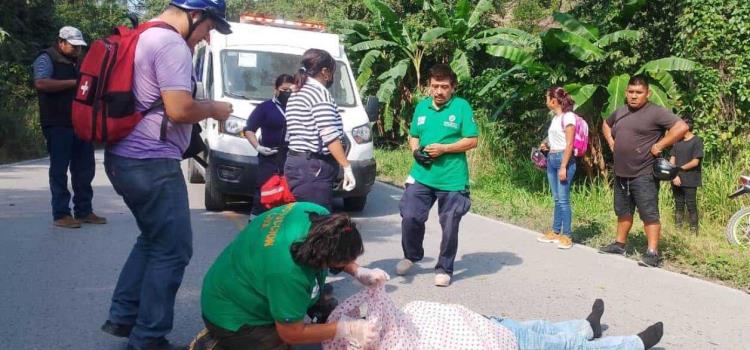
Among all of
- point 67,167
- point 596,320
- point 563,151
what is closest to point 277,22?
point 67,167

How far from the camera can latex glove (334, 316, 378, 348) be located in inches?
127

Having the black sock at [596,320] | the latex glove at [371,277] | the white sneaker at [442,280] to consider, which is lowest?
the white sneaker at [442,280]

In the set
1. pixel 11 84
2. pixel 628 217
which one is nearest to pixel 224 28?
pixel 628 217

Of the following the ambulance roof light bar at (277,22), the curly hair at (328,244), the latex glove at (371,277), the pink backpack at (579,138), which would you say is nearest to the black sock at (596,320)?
the latex glove at (371,277)

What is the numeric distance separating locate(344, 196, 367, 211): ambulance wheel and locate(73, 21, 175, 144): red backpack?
5.68 metres

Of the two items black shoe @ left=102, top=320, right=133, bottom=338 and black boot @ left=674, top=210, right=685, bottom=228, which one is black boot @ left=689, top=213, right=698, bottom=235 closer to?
black boot @ left=674, top=210, right=685, bottom=228

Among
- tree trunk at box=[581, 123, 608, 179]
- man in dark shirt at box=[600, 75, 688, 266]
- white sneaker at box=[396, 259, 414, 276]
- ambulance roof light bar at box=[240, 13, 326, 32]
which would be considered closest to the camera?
white sneaker at box=[396, 259, 414, 276]

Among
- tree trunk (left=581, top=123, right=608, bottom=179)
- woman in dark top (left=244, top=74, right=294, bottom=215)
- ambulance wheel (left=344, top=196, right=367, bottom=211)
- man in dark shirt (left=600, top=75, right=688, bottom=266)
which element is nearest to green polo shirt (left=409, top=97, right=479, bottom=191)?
woman in dark top (left=244, top=74, right=294, bottom=215)

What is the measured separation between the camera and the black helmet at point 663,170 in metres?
6.46

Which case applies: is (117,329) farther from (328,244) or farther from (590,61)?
(590,61)

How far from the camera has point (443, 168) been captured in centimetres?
573

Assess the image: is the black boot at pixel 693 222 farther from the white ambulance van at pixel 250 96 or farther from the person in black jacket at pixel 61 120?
the person in black jacket at pixel 61 120

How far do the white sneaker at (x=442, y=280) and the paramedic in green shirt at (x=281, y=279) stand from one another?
2331mm

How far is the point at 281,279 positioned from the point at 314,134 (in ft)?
7.74
